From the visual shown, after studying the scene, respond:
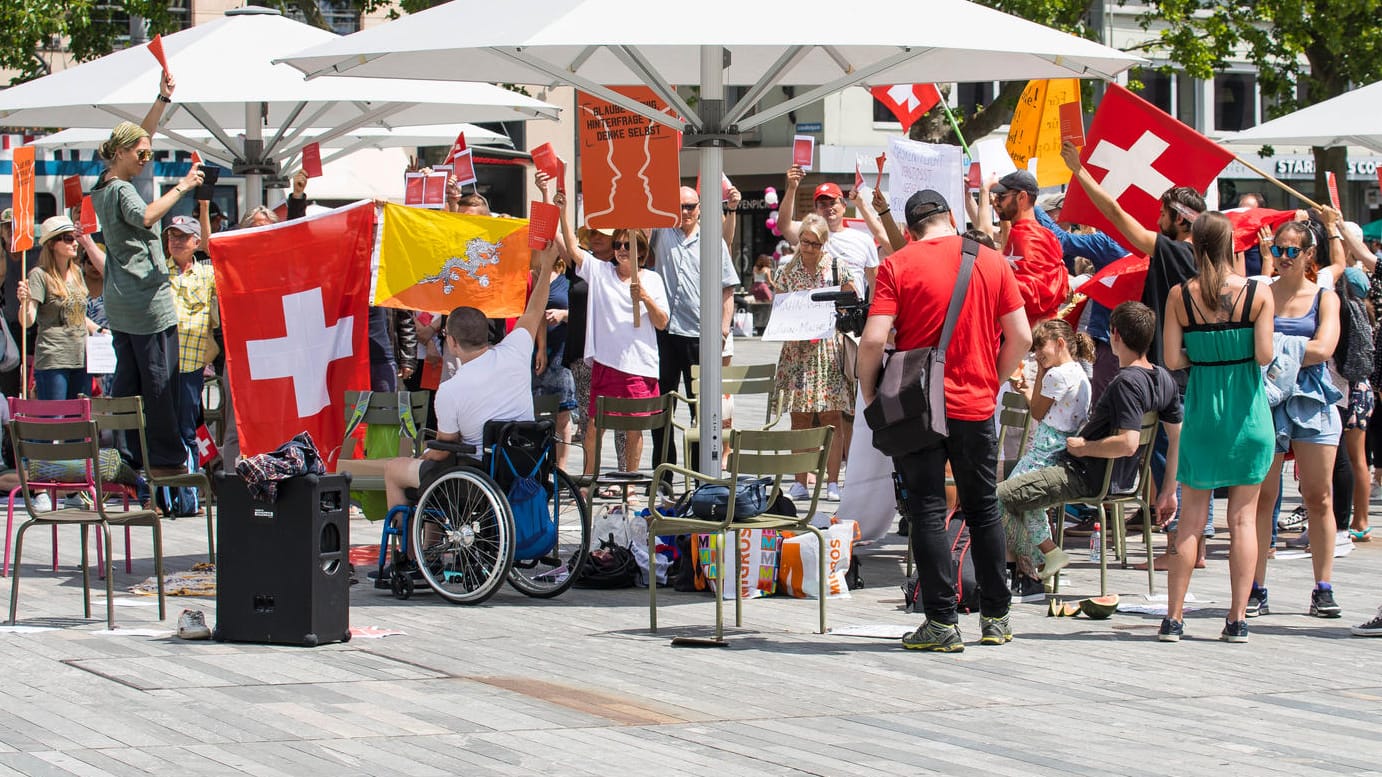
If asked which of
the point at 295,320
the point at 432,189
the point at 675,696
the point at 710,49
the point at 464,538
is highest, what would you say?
the point at 710,49

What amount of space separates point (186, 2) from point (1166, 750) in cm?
3876

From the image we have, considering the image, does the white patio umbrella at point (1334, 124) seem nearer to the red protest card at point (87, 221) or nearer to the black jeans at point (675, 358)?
the black jeans at point (675, 358)

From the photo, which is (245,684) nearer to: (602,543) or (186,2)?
(602,543)

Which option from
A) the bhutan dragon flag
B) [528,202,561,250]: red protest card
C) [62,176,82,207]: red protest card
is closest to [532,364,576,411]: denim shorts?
the bhutan dragon flag

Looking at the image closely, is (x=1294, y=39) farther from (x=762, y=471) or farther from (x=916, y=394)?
(x=916, y=394)

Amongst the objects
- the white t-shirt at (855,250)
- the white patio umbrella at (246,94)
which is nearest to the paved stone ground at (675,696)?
the white patio umbrella at (246,94)

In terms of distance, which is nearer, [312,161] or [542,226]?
[542,226]

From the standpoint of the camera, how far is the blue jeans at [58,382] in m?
14.0

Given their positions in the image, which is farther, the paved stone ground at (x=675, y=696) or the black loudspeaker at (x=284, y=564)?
the black loudspeaker at (x=284, y=564)

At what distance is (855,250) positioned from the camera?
12.9m

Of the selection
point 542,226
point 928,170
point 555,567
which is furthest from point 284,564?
point 928,170

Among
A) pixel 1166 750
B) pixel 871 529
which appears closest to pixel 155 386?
pixel 871 529

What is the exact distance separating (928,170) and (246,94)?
4.26 metres

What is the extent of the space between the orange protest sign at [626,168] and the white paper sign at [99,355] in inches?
186
